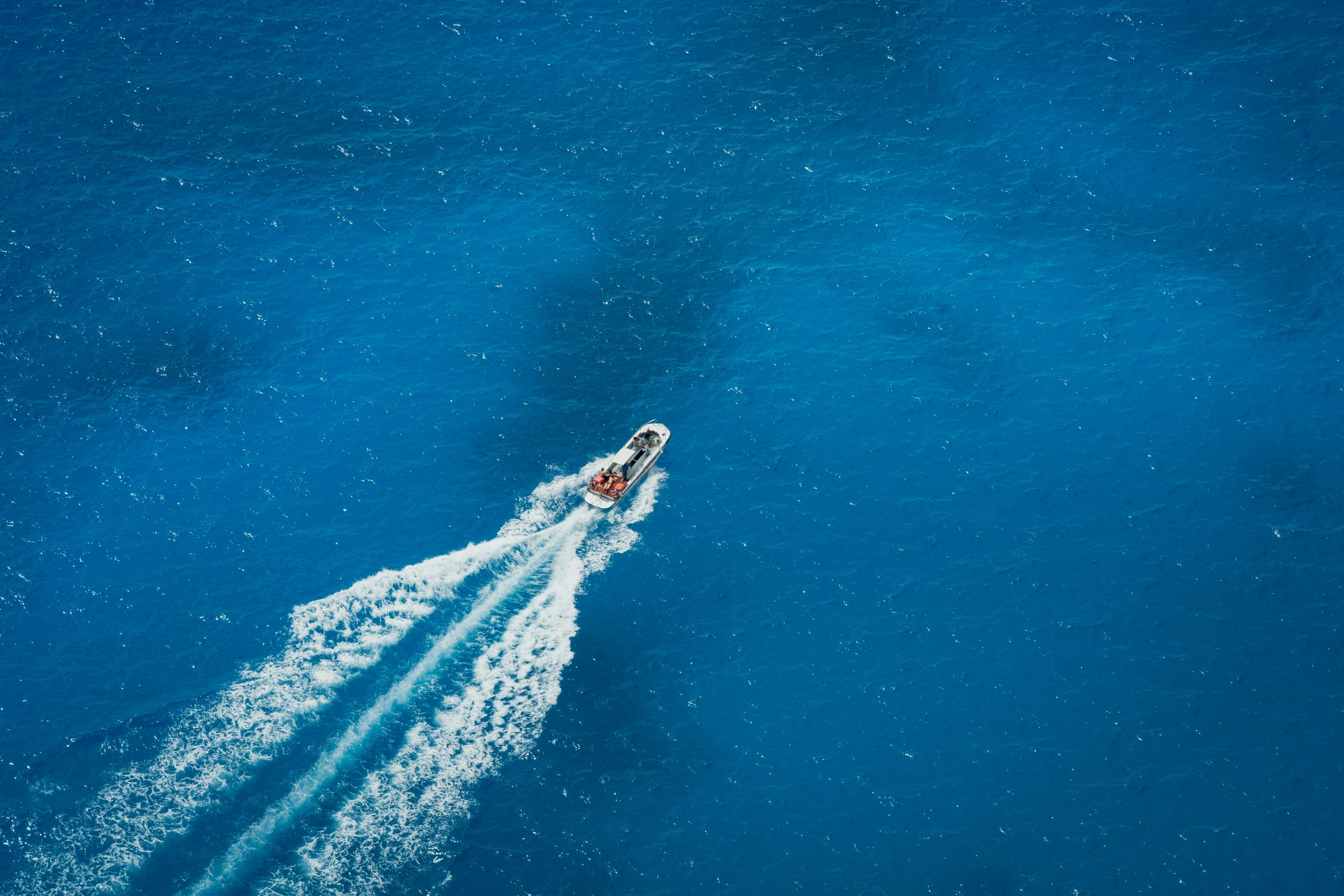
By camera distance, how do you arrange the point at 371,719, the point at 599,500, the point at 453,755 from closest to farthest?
the point at 453,755 → the point at 371,719 → the point at 599,500

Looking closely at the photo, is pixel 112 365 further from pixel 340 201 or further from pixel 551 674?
pixel 551 674

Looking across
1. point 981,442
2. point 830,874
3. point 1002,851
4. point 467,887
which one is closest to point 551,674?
point 467,887

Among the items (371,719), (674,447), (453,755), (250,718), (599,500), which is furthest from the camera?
(674,447)

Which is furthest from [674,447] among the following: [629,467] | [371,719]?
[371,719]

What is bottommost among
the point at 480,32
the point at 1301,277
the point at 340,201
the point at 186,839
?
the point at 186,839

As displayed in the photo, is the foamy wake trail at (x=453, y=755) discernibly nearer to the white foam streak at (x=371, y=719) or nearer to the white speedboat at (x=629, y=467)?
the white foam streak at (x=371, y=719)

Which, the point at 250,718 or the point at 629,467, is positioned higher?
the point at 629,467

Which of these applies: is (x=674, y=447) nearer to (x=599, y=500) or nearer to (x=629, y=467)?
(x=629, y=467)
